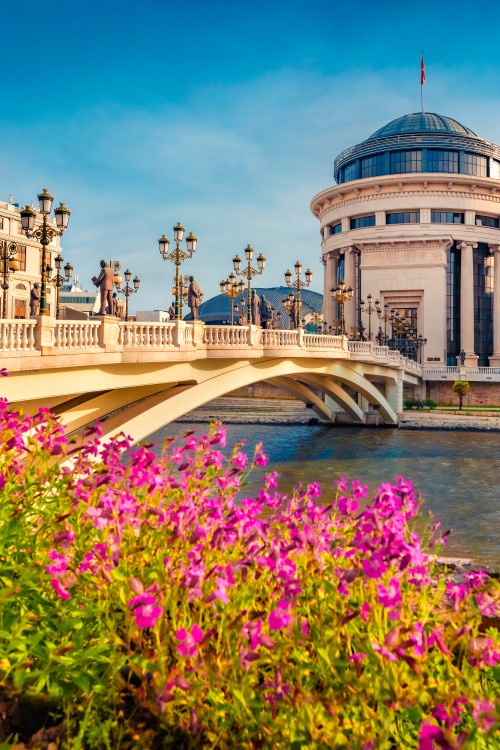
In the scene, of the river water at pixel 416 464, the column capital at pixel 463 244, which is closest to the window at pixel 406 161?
the column capital at pixel 463 244

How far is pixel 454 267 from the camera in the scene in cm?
7025

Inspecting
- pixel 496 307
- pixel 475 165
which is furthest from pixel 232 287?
pixel 475 165

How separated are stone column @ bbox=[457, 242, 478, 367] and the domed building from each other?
0.11 m

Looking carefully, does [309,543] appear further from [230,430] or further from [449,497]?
[230,430]

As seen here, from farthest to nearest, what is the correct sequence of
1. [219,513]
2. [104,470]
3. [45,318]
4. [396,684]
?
1. [45,318]
2. [104,470]
3. [219,513]
4. [396,684]

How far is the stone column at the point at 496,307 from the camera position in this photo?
70.1 meters

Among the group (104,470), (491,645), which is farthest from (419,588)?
(104,470)

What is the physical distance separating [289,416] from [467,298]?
29078 millimetres

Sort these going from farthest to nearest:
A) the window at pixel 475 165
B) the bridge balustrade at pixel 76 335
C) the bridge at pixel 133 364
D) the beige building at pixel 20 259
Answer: the window at pixel 475 165, the beige building at pixel 20 259, the bridge balustrade at pixel 76 335, the bridge at pixel 133 364

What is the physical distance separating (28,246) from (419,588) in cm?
5543

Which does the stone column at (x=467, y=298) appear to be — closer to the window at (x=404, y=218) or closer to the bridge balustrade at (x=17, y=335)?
the window at (x=404, y=218)

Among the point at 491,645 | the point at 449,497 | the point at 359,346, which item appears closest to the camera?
the point at 491,645

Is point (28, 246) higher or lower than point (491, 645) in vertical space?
higher

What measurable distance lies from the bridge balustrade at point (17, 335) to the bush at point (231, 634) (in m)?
7.81
